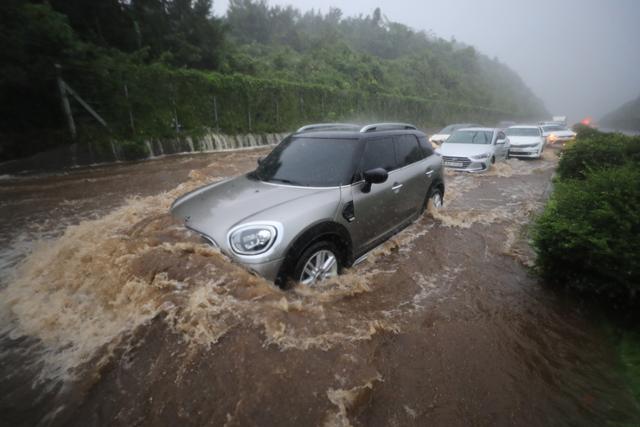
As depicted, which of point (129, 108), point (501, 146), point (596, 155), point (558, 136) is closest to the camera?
point (596, 155)

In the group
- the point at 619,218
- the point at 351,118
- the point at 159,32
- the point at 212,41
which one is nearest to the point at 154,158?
the point at 159,32

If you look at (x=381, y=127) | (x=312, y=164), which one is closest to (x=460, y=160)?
(x=381, y=127)

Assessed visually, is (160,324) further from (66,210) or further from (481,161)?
(481,161)

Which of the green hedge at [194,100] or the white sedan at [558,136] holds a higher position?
the green hedge at [194,100]

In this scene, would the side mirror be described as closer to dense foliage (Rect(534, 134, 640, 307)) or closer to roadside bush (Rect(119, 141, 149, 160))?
dense foliage (Rect(534, 134, 640, 307))

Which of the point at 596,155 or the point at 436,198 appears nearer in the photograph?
the point at 436,198

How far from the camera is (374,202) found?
12.6 ft

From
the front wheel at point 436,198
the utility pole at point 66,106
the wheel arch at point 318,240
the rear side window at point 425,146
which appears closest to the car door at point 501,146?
the front wheel at point 436,198

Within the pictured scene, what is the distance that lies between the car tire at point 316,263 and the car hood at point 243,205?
1.23ft

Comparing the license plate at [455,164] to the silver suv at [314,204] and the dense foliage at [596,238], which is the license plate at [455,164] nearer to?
the silver suv at [314,204]

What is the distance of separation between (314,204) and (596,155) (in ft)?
25.3

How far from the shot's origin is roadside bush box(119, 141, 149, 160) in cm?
1203

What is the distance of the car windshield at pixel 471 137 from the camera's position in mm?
11297

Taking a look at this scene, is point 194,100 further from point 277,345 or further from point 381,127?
point 277,345
